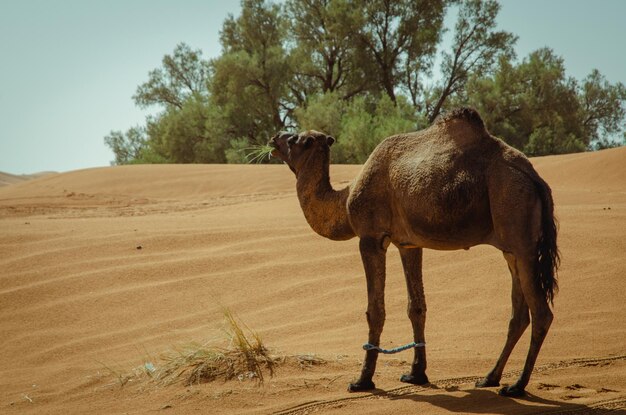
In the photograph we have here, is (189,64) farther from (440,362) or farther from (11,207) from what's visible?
(440,362)

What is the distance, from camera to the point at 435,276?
9500 millimetres

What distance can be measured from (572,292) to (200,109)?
97.7 feet

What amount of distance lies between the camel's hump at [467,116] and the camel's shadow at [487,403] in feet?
6.52

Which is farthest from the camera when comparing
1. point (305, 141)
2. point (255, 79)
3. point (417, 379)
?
point (255, 79)

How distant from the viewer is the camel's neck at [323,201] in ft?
20.2

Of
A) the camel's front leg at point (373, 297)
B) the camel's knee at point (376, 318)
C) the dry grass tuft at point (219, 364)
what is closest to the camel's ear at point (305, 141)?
the camel's front leg at point (373, 297)

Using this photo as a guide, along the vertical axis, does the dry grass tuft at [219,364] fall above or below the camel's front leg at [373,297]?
below

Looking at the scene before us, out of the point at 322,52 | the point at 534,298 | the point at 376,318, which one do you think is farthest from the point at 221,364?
the point at 322,52

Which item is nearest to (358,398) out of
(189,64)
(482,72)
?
(482,72)

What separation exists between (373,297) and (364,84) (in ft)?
110

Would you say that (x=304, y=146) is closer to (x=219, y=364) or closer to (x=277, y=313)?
(x=219, y=364)

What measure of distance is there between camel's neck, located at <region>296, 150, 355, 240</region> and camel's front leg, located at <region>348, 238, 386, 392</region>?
1.28ft

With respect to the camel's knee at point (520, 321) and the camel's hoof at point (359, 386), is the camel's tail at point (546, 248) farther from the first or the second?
the camel's hoof at point (359, 386)

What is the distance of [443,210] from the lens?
5273mm
